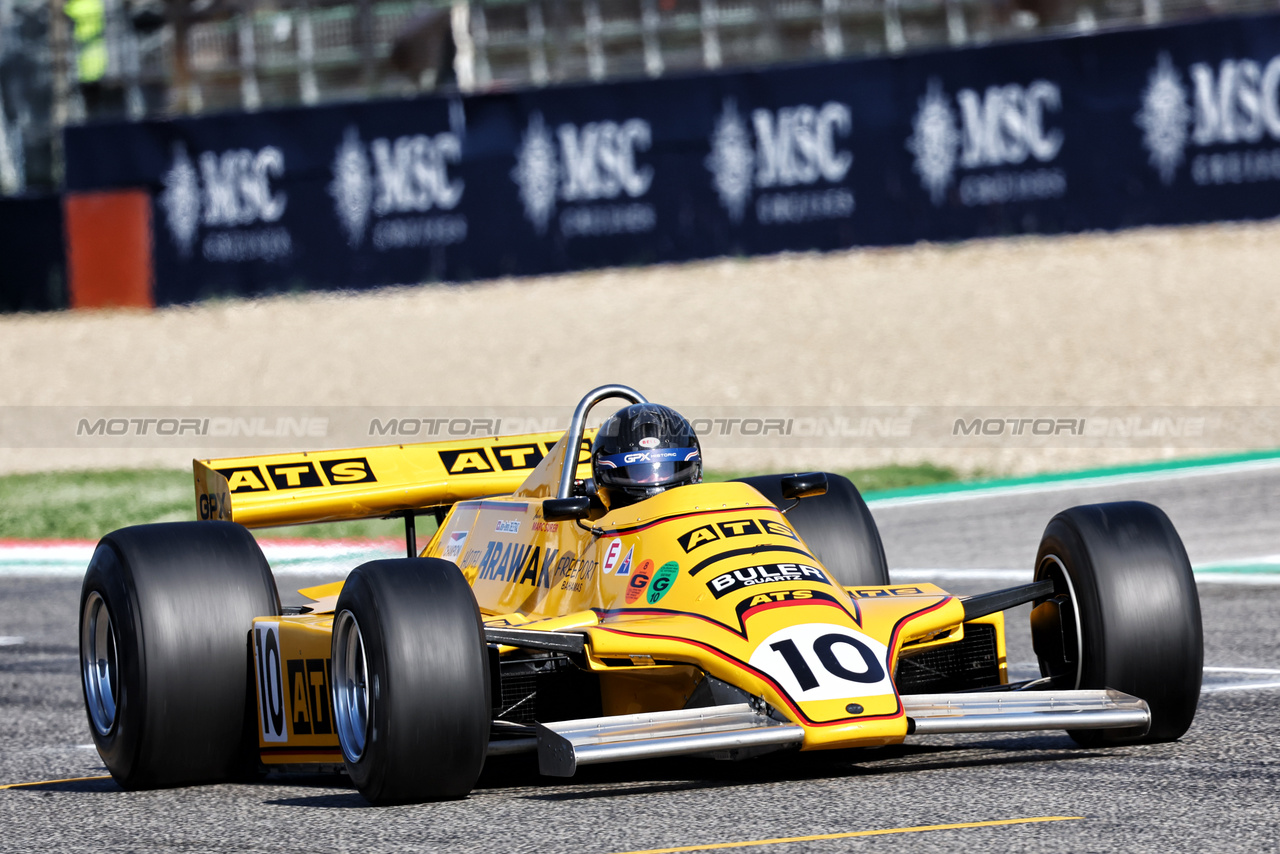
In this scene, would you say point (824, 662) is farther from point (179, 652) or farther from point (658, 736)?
point (179, 652)

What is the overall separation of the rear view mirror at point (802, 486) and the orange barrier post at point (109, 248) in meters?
17.5

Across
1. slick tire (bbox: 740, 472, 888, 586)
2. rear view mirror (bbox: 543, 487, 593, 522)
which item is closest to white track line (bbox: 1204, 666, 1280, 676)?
slick tire (bbox: 740, 472, 888, 586)

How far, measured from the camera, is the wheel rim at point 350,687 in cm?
621

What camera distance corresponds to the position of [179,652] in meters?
6.71

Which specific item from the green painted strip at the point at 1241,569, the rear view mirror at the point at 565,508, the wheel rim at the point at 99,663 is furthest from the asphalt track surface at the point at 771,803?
the green painted strip at the point at 1241,569

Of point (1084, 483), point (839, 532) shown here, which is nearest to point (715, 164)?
point (1084, 483)

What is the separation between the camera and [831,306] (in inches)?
850

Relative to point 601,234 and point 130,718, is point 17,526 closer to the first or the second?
point 601,234

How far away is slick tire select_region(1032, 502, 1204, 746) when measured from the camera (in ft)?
20.7

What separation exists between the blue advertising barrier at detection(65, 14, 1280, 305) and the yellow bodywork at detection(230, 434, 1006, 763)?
1381 cm

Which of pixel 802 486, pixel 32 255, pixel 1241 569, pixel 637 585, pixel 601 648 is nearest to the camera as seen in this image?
pixel 601 648

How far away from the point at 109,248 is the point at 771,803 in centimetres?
1975

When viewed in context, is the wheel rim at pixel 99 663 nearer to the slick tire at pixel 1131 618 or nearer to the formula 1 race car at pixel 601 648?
the formula 1 race car at pixel 601 648

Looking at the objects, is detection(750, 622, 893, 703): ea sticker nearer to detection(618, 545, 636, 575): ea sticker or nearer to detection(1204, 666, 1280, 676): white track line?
detection(618, 545, 636, 575): ea sticker
